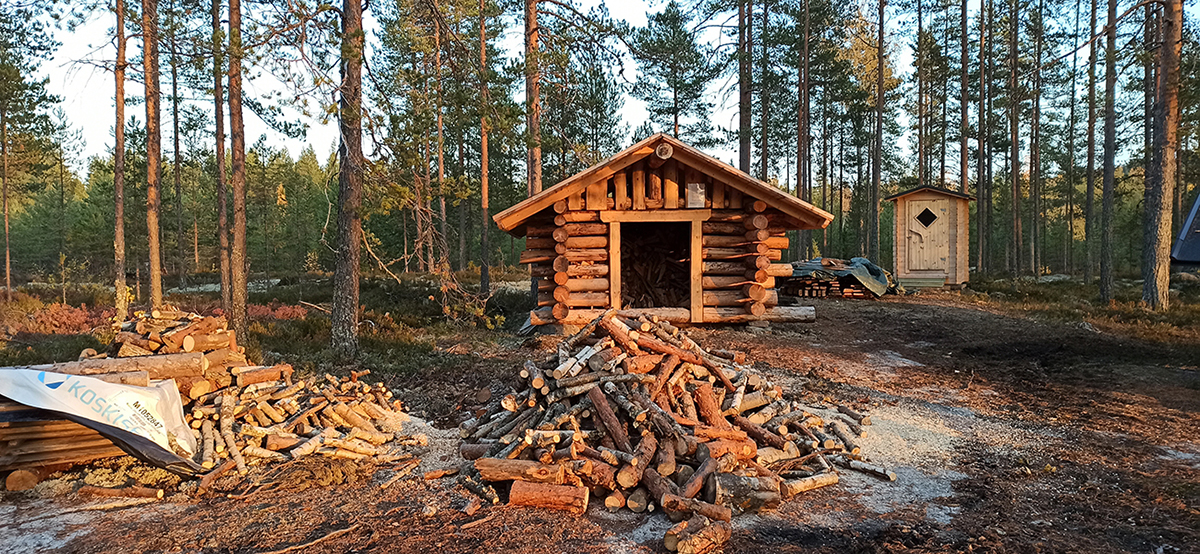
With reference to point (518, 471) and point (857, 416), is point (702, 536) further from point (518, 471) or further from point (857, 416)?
point (857, 416)

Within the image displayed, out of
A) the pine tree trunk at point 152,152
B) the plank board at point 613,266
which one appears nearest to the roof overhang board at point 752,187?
the plank board at point 613,266

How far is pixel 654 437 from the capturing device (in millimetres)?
5422

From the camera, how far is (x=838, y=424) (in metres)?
6.56

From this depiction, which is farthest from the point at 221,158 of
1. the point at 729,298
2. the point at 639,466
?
the point at 639,466

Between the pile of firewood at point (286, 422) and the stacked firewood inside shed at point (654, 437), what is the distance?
3.26 feet

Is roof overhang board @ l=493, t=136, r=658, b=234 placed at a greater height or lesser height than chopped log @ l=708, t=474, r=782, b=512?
greater

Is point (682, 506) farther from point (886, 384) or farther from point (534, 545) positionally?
point (886, 384)

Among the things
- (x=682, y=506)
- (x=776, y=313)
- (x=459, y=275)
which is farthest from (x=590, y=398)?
(x=459, y=275)

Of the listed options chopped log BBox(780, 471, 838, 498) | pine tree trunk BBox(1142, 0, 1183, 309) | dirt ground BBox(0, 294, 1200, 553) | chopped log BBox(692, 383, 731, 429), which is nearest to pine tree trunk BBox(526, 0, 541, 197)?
chopped log BBox(692, 383, 731, 429)

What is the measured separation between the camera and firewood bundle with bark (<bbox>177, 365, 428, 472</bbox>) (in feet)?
19.3

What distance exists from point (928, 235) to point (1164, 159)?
6.52 meters

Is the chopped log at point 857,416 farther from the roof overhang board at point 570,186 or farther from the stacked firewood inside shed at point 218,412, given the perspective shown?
the roof overhang board at point 570,186

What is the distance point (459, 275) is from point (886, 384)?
1878 cm

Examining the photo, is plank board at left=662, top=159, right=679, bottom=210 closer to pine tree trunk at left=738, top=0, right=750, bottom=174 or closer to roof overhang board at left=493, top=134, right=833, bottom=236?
roof overhang board at left=493, top=134, right=833, bottom=236
